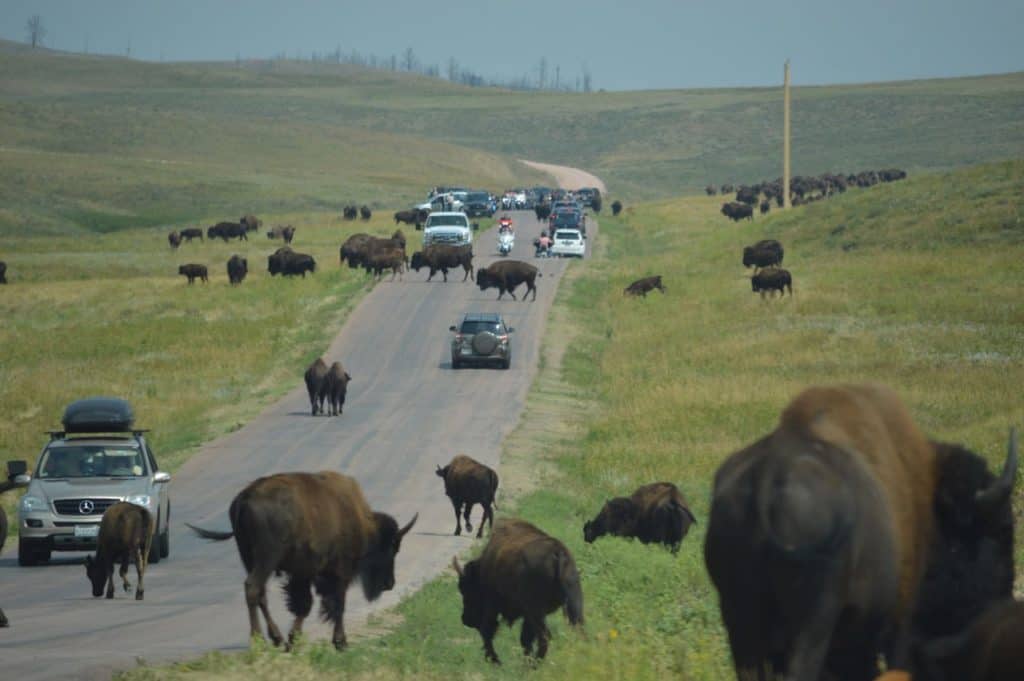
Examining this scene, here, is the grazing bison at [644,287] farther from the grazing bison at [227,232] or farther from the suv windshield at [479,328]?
the grazing bison at [227,232]

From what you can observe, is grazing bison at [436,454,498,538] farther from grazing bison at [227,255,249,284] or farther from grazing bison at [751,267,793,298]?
grazing bison at [227,255,249,284]

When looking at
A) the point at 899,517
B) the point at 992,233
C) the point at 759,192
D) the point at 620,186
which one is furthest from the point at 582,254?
the point at 620,186

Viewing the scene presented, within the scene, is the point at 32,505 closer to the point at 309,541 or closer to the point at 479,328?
the point at 309,541

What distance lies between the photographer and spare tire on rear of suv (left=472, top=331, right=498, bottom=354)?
153 feet

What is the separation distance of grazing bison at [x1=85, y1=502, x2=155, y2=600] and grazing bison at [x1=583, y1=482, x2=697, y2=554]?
230 inches

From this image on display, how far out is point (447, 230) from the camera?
72.0m

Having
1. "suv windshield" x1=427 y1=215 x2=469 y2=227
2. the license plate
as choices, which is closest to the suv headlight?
the license plate

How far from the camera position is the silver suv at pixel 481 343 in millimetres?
46719

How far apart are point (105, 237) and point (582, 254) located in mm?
33726

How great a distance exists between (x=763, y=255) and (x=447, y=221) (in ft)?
47.2

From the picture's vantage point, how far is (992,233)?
2559 inches

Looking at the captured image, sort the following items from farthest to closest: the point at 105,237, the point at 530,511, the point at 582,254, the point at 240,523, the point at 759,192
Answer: the point at 759,192
the point at 105,237
the point at 582,254
the point at 530,511
the point at 240,523

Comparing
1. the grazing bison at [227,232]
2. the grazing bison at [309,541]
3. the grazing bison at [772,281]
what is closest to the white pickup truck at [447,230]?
the grazing bison at [772,281]

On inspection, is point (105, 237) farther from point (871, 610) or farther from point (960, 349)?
point (871, 610)
